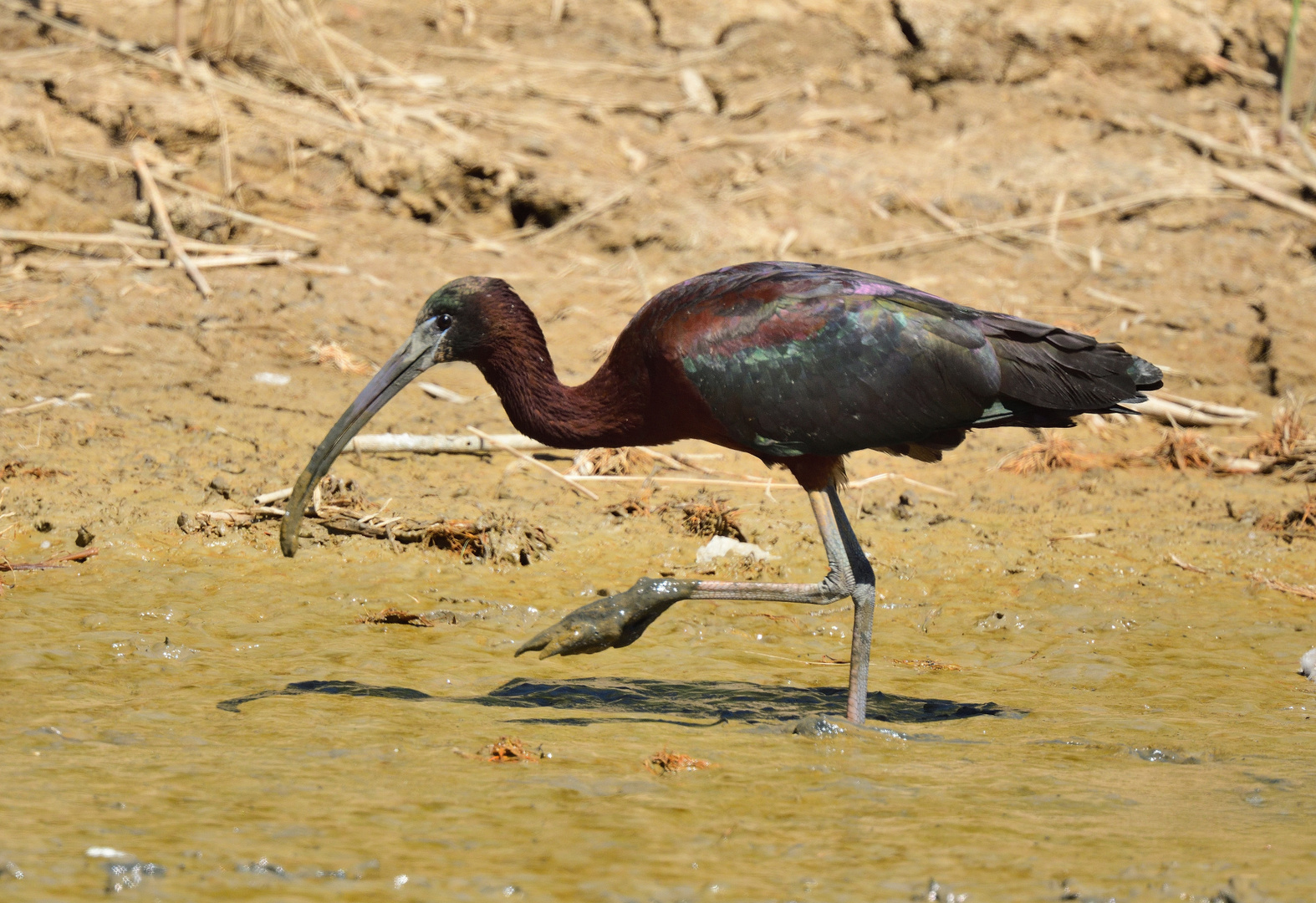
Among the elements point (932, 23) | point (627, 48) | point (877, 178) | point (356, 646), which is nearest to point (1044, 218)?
point (877, 178)

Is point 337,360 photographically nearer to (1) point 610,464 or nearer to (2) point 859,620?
(1) point 610,464

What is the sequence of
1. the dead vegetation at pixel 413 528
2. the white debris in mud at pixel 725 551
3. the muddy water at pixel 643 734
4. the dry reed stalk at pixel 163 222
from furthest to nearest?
the dry reed stalk at pixel 163 222
the white debris in mud at pixel 725 551
the dead vegetation at pixel 413 528
the muddy water at pixel 643 734

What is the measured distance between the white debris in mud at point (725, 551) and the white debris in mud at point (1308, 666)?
2419mm

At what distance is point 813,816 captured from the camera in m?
3.76

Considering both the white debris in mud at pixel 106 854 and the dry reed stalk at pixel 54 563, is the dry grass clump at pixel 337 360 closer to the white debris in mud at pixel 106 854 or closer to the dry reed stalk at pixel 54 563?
the dry reed stalk at pixel 54 563

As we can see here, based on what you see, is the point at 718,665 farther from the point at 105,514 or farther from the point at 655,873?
the point at 105,514

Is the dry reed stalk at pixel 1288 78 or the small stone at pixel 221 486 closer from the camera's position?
the small stone at pixel 221 486

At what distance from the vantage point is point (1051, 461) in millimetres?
8234

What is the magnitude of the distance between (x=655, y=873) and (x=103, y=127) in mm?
8100

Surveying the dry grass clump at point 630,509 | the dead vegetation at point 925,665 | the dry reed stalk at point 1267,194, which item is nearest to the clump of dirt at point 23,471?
the dry grass clump at point 630,509

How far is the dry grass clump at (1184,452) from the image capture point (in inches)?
323

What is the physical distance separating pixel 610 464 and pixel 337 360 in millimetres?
1900

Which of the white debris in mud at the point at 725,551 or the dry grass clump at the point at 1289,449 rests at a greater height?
the dry grass clump at the point at 1289,449

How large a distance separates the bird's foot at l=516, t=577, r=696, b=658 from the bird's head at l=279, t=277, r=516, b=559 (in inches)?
46.7
